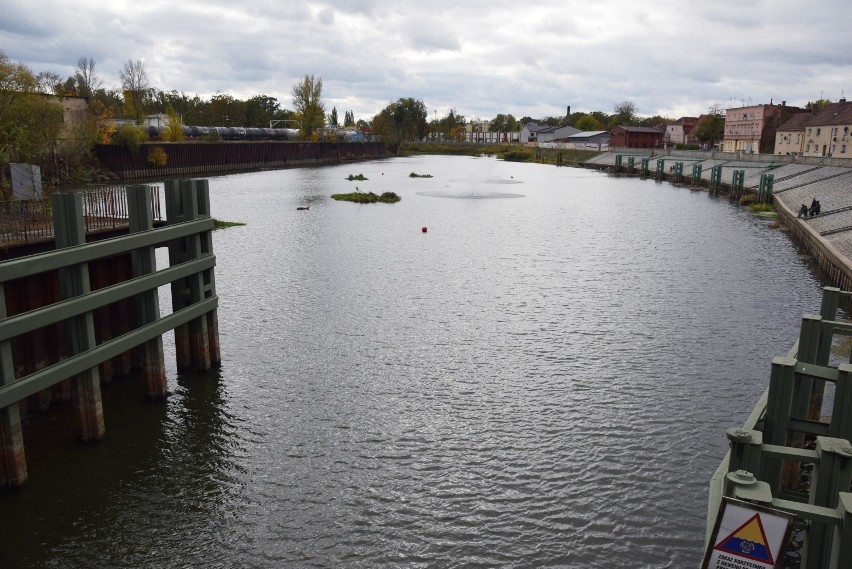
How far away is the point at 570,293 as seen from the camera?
31859 millimetres

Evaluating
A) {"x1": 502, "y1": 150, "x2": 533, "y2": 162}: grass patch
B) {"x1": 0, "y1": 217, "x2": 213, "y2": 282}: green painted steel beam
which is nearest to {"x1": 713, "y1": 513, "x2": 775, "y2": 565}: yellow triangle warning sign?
{"x1": 0, "y1": 217, "x2": 213, "y2": 282}: green painted steel beam

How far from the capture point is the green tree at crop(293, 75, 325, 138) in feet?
589

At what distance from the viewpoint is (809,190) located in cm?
6494

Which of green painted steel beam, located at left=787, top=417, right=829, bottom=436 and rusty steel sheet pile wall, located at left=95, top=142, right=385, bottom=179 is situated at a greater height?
rusty steel sheet pile wall, located at left=95, top=142, right=385, bottom=179

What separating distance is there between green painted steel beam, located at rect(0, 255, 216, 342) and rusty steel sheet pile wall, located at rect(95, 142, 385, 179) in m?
93.1

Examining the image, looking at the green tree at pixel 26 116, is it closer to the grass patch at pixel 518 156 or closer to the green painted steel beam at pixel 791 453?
the green painted steel beam at pixel 791 453

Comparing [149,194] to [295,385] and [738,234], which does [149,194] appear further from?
[738,234]

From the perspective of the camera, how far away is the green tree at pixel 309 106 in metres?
180

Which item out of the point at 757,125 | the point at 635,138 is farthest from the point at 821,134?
the point at 635,138

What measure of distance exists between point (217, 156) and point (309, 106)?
6121cm

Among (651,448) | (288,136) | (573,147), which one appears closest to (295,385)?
(651,448)

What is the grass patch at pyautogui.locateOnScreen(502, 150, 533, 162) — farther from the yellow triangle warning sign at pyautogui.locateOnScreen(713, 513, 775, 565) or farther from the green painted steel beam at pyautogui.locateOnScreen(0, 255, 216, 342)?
the yellow triangle warning sign at pyautogui.locateOnScreen(713, 513, 775, 565)

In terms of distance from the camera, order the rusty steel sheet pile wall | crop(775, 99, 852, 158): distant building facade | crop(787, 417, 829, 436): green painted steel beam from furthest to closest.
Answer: crop(775, 99, 852, 158): distant building facade
the rusty steel sheet pile wall
crop(787, 417, 829, 436): green painted steel beam

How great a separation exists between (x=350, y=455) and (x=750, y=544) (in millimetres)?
10735
